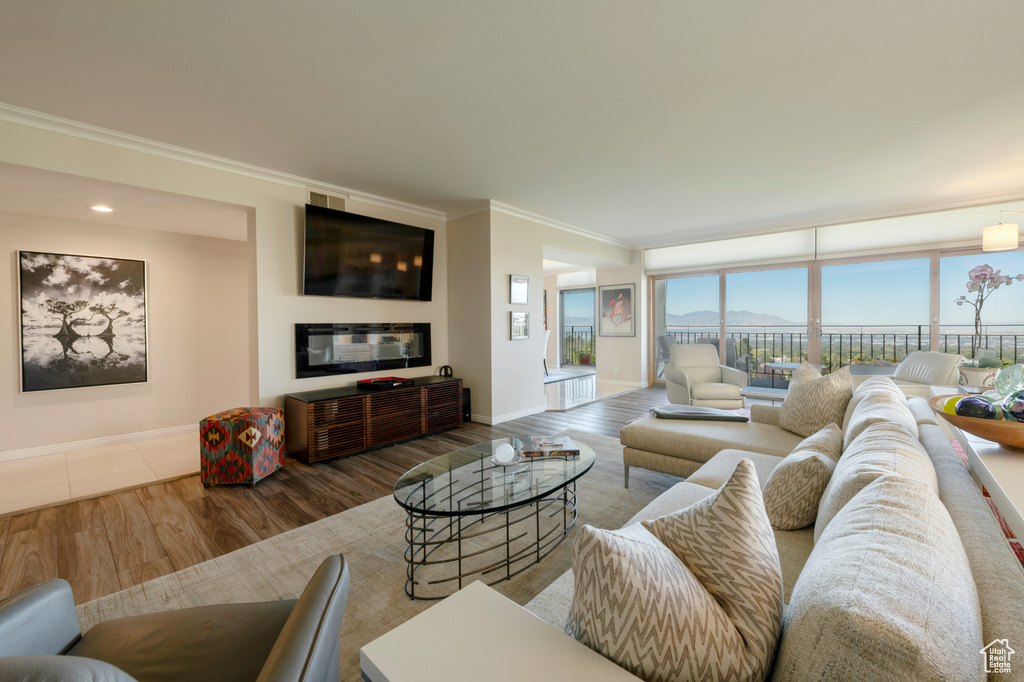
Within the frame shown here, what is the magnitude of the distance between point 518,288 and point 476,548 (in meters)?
3.40

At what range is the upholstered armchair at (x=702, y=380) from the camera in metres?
4.93

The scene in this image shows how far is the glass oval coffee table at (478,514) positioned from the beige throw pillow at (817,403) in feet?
4.69

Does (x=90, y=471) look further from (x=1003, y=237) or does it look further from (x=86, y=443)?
(x=1003, y=237)

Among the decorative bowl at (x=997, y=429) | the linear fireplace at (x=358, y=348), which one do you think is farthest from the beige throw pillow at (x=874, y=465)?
the linear fireplace at (x=358, y=348)

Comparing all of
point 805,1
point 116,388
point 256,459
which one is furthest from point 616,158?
point 116,388

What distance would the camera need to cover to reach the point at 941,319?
527 centimetres

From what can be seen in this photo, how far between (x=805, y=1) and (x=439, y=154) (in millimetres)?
2499

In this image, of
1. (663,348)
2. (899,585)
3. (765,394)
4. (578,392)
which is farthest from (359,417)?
(663,348)

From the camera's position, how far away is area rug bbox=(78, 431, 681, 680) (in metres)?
1.77

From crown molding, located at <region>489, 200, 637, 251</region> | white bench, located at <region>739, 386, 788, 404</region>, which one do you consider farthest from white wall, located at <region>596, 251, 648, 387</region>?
white bench, located at <region>739, 386, 788, 404</region>

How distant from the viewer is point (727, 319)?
6.93 meters

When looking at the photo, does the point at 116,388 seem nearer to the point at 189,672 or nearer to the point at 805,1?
the point at 189,672

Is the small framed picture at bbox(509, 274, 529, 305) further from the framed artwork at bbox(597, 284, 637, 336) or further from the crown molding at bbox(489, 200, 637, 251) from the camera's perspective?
the framed artwork at bbox(597, 284, 637, 336)

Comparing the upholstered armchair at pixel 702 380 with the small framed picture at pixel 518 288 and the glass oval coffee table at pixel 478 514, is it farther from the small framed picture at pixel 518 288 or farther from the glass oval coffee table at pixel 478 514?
the glass oval coffee table at pixel 478 514
